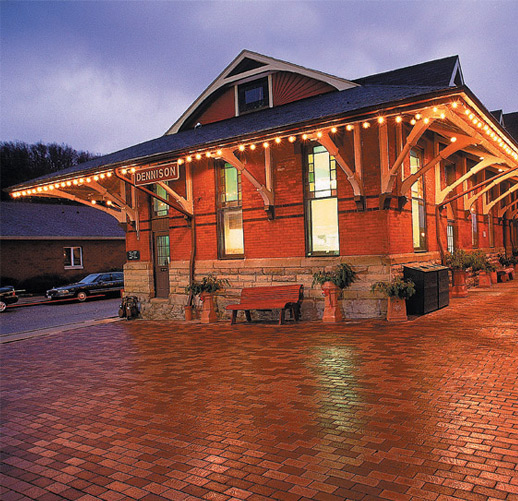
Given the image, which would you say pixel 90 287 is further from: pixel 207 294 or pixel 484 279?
pixel 484 279

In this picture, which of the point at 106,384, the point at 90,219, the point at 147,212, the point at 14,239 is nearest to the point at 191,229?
the point at 147,212

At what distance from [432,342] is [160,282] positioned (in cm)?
928

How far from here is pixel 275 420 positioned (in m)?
4.68

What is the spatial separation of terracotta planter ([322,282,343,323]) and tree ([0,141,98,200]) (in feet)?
154

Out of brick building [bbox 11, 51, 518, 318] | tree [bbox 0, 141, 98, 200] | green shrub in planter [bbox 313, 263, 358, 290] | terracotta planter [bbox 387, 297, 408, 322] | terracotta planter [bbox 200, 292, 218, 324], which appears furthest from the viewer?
tree [bbox 0, 141, 98, 200]

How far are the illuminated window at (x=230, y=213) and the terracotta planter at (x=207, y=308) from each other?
1.30 m

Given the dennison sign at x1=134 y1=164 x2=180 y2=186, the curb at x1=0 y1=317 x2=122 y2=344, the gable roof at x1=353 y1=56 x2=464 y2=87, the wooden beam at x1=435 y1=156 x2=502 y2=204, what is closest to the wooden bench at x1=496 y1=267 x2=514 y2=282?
the wooden beam at x1=435 y1=156 x2=502 y2=204

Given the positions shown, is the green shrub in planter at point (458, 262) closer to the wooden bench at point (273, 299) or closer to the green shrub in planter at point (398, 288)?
the green shrub in planter at point (398, 288)

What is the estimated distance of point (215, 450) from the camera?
4.07 m

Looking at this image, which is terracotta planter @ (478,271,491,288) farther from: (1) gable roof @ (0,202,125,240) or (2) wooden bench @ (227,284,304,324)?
→ (1) gable roof @ (0,202,125,240)

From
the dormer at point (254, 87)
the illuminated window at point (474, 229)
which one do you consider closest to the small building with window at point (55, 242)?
the dormer at point (254, 87)

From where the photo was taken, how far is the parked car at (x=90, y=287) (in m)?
22.8

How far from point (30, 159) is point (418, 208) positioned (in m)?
51.7

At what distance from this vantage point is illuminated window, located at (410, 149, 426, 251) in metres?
12.4
